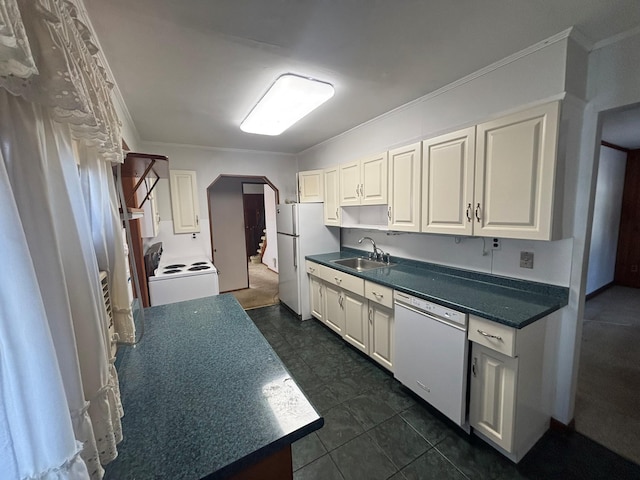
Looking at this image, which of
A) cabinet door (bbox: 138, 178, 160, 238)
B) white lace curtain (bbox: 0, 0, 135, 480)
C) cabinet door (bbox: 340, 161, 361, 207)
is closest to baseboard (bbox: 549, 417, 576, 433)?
cabinet door (bbox: 340, 161, 361, 207)

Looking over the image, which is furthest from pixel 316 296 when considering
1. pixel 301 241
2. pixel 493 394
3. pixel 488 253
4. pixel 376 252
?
pixel 493 394

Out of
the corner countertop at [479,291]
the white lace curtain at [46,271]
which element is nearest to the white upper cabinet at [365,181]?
the corner countertop at [479,291]

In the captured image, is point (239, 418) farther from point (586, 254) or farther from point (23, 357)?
point (586, 254)

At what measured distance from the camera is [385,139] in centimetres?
272

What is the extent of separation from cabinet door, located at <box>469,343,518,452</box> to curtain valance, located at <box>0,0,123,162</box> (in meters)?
2.03

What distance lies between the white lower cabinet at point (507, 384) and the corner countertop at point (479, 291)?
7 cm

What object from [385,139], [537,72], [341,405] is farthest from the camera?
[385,139]

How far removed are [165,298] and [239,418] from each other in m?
2.44

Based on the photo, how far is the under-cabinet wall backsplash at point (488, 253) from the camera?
1.71 meters

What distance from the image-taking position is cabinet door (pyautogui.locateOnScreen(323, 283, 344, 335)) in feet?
9.54

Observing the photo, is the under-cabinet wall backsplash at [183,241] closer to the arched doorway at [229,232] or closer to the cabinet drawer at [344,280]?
the arched doorway at [229,232]

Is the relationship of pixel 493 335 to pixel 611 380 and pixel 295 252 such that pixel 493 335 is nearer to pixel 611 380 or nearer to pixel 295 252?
pixel 611 380

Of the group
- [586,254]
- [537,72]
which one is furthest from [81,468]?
[537,72]

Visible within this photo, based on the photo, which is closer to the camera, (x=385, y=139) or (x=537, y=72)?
(x=537, y=72)
